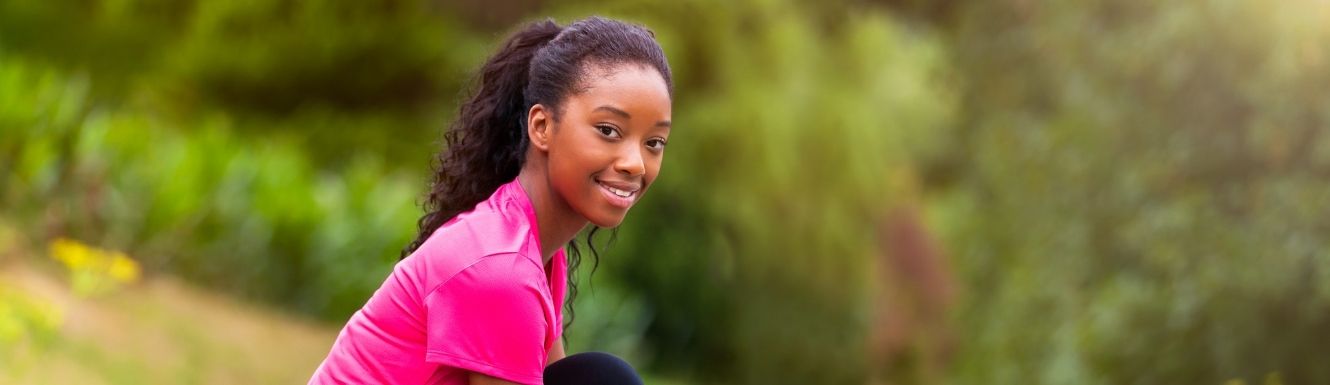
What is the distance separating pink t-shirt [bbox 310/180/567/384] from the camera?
2.02 m

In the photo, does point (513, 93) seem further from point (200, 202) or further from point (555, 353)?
point (200, 202)

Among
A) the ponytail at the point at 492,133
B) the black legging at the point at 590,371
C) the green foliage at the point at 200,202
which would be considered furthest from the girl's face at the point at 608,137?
the green foliage at the point at 200,202

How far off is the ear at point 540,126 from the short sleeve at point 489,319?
0.21 m

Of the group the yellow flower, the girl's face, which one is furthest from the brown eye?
the yellow flower

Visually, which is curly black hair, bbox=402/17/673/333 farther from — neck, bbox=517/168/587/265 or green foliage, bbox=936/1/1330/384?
green foliage, bbox=936/1/1330/384

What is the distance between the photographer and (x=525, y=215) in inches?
84.4

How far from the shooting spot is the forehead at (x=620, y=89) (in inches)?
82.2

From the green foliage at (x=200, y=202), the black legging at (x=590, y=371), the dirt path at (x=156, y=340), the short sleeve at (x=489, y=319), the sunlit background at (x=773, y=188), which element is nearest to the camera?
the short sleeve at (x=489, y=319)

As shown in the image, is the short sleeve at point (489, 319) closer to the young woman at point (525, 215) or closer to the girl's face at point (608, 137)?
the young woman at point (525, 215)

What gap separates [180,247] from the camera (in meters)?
6.32

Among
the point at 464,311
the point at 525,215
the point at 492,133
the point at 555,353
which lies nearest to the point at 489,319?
the point at 464,311

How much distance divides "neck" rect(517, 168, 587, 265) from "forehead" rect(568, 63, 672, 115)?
0.15 m

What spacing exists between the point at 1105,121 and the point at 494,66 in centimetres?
488

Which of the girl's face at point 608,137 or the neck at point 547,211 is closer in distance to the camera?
the girl's face at point 608,137
